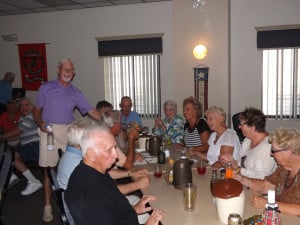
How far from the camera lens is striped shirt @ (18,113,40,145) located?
15.3 feet

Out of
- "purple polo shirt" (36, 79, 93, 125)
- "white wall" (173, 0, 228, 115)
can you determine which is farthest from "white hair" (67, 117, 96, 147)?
"white wall" (173, 0, 228, 115)

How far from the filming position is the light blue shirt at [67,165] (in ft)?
7.19

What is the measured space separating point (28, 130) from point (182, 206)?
129 inches

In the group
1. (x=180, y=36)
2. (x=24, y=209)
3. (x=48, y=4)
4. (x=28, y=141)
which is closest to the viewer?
(x=24, y=209)

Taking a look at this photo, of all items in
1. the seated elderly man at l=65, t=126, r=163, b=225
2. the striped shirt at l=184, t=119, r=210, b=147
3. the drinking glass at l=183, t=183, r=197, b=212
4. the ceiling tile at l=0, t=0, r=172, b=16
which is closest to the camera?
the seated elderly man at l=65, t=126, r=163, b=225

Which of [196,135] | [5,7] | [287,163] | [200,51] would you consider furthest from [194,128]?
[5,7]

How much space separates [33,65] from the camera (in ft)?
22.2

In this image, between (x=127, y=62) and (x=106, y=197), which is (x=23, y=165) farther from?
(x=106, y=197)

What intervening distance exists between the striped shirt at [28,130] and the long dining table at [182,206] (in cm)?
267

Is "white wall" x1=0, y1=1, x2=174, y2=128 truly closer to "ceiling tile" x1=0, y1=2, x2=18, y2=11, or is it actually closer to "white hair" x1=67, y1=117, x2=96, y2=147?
"ceiling tile" x1=0, y1=2, x2=18, y2=11

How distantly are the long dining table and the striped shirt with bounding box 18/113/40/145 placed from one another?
267 cm

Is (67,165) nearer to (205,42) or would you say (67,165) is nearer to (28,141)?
(28,141)

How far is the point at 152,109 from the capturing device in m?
A: 6.23

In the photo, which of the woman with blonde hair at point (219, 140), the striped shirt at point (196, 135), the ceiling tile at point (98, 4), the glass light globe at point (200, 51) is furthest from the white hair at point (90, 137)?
the ceiling tile at point (98, 4)
